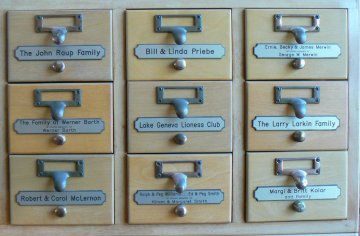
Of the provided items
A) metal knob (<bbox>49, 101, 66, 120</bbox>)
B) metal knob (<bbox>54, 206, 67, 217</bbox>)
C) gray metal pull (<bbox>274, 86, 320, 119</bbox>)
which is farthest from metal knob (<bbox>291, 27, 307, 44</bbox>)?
metal knob (<bbox>54, 206, 67, 217</bbox>)

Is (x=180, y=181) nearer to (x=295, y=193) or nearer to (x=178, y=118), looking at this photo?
(x=178, y=118)

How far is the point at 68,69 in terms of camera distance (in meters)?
0.93

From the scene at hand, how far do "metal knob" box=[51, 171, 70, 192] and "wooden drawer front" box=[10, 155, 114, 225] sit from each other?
A: 0.01 meters

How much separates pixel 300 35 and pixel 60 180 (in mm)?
627

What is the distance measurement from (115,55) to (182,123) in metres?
0.22

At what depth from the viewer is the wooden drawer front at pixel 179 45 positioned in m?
0.93

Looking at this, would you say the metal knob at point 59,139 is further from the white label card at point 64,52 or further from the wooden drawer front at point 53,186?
the white label card at point 64,52

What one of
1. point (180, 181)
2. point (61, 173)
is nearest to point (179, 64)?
point (180, 181)

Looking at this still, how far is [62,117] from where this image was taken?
927 millimetres

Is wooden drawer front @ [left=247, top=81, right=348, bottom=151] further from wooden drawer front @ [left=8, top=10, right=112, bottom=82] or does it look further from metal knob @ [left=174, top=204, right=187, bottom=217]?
wooden drawer front @ [left=8, top=10, right=112, bottom=82]

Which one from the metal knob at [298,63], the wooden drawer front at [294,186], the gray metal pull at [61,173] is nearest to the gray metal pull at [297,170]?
the wooden drawer front at [294,186]

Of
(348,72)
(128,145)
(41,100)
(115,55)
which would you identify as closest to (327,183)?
(348,72)

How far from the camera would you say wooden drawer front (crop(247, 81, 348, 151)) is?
0.94 m

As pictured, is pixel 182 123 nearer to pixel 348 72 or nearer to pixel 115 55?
pixel 115 55
